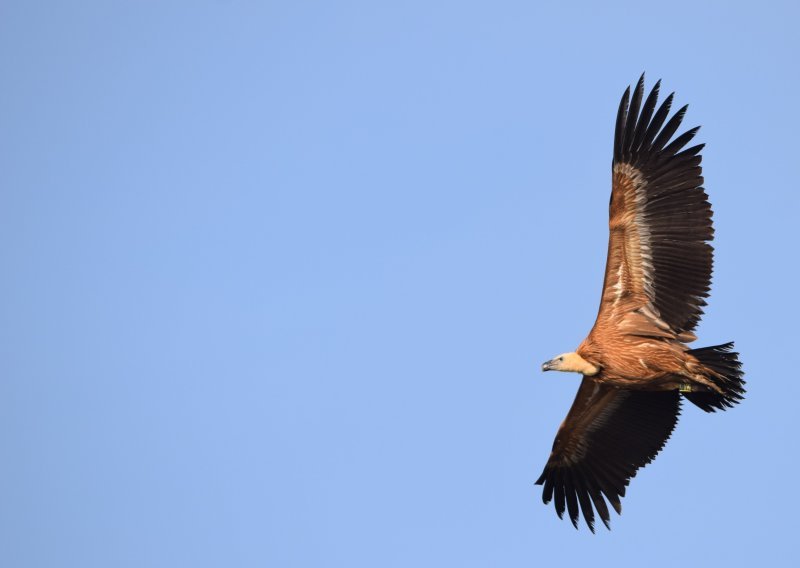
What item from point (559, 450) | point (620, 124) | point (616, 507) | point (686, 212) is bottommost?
point (616, 507)

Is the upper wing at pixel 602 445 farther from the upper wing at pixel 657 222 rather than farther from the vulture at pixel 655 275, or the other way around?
the upper wing at pixel 657 222

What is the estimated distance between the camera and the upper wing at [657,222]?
55.9ft

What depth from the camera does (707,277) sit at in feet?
56.3

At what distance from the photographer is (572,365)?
17.8 metres

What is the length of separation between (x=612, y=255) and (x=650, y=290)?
2.65 feet

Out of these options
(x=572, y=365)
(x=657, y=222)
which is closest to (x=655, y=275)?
(x=657, y=222)

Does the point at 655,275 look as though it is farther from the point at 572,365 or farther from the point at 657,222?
the point at 572,365

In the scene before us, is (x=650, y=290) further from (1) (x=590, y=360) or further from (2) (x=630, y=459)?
(2) (x=630, y=459)

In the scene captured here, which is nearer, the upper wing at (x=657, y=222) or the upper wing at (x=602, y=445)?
the upper wing at (x=657, y=222)

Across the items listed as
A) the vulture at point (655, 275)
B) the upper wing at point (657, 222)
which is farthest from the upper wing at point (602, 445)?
the upper wing at point (657, 222)

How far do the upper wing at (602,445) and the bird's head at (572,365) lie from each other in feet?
3.60

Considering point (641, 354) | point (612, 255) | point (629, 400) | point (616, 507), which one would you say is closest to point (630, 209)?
point (612, 255)

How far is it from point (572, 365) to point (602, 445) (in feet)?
7.59

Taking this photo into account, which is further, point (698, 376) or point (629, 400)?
point (629, 400)
